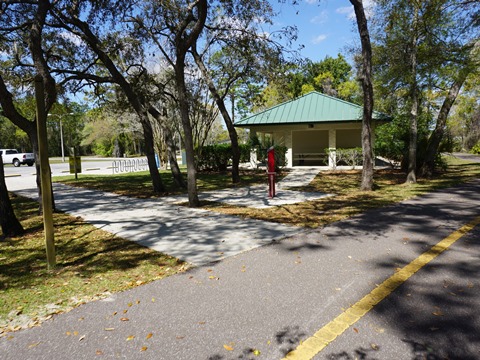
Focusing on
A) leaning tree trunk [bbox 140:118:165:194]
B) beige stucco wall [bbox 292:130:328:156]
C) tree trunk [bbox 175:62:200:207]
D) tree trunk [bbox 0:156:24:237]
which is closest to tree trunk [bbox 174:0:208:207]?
tree trunk [bbox 175:62:200:207]

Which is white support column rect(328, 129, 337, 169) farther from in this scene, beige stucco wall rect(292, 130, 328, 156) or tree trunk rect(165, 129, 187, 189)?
tree trunk rect(165, 129, 187, 189)

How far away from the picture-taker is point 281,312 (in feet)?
10.3

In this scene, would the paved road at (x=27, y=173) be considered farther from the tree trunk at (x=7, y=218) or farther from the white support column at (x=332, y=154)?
the white support column at (x=332, y=154)

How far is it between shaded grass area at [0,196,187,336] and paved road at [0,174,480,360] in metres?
0.29

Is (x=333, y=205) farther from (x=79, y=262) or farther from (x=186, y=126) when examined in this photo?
(x=79, y=262)

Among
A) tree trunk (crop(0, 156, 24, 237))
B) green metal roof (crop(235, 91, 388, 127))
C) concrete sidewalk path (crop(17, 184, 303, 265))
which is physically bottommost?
concrete sidewalk path (crop(17, 184, 303, 265))

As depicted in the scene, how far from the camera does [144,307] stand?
3316 mm

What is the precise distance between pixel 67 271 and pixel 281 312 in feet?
9.80

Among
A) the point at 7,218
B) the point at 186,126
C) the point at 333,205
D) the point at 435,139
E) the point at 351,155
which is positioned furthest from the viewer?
the point at 351,155

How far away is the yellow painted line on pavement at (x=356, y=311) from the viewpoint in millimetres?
2559

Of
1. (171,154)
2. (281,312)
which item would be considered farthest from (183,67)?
(281,312)

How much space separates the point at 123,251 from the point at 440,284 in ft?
14.0

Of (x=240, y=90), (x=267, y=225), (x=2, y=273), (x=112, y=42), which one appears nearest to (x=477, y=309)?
(x=267, y=225)

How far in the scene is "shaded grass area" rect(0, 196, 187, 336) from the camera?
3436 millimetres
